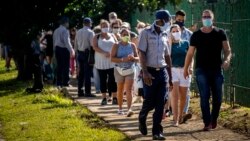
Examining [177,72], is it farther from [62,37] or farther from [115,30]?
[62,37]

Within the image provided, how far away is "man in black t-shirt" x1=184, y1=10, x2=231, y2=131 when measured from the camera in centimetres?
1139

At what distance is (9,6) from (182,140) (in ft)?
29.9

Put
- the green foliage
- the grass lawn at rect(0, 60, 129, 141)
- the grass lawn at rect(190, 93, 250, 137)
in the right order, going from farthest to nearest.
Result: the green foliage → the grass lawn at rect(190, 93, 250, 137) → the grass lawn at rect(0, 60, 129, 141)


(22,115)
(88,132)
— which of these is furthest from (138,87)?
(88,132)

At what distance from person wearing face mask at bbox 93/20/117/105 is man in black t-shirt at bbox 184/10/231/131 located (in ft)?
13.5

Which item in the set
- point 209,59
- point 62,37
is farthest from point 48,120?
point 62,37

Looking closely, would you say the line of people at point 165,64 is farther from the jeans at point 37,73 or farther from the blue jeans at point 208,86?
the jeans at point 37,73

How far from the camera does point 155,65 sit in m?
10.9

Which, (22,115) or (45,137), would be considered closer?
(45,137)

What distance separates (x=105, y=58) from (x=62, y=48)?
3.68 metres

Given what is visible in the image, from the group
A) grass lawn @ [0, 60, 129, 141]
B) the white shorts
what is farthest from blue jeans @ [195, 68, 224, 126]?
grass lawn @ [0, 60, 129, 141]

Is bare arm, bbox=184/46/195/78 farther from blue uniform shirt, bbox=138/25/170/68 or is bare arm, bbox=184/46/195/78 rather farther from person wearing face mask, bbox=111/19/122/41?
person wearing face mask, bbox=111/19/122/41

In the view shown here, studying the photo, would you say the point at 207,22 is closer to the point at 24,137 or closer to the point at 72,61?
the point at 24,137

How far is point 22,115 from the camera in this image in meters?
14.8
